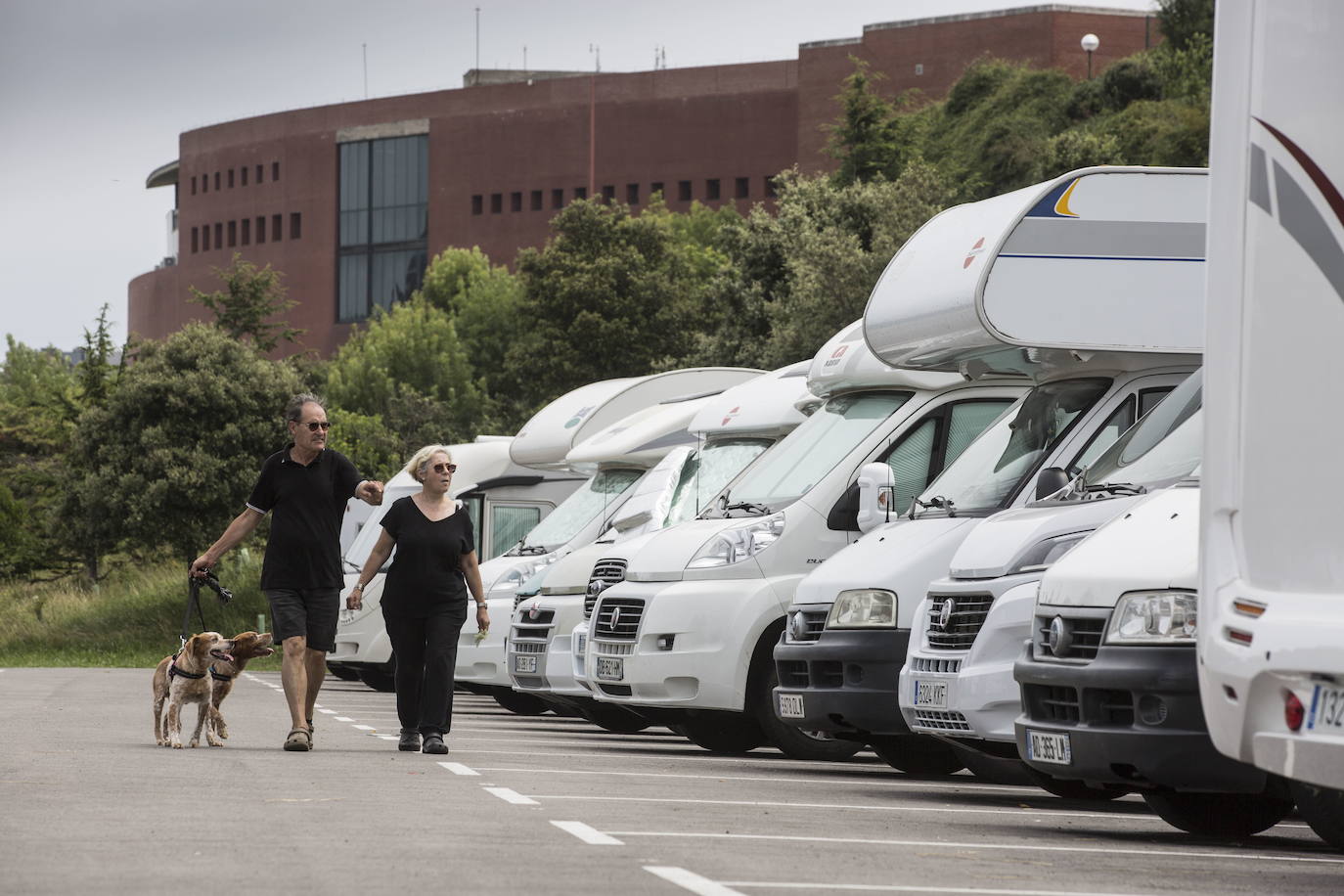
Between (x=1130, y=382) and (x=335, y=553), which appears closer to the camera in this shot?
(x=1130, y=382)

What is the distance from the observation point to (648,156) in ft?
313

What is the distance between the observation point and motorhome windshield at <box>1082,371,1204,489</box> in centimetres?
1049

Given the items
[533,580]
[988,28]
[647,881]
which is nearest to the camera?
[647,881]

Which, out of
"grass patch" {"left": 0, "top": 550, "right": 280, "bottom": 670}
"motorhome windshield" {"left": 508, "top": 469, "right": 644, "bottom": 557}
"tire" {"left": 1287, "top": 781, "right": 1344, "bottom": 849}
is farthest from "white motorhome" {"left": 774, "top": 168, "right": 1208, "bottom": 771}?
"grass patch" {"left": 0, "top": 550, "right": 280, "bottom": 670}

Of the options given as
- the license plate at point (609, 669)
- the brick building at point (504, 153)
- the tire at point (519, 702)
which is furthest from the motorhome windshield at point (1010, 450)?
the brick building at point (504, 153)

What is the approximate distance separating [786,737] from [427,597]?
236 centimetres

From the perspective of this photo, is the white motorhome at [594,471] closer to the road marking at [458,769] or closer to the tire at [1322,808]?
the road marking at [458,769]

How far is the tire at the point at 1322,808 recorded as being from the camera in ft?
29.5

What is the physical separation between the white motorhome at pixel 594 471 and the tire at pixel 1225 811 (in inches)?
378

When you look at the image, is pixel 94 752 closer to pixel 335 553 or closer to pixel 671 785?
pixel 335 553

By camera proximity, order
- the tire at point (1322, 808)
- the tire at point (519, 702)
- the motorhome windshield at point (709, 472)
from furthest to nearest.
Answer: the tire at point (519, 702) < the motorhome windshield at point (709, 472) < the tire at point (1322, 808)

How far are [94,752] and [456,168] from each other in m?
87.6

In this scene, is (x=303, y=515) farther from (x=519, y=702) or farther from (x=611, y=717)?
(x=519, y=702)

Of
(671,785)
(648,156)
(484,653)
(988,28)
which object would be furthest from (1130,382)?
(648,156)
